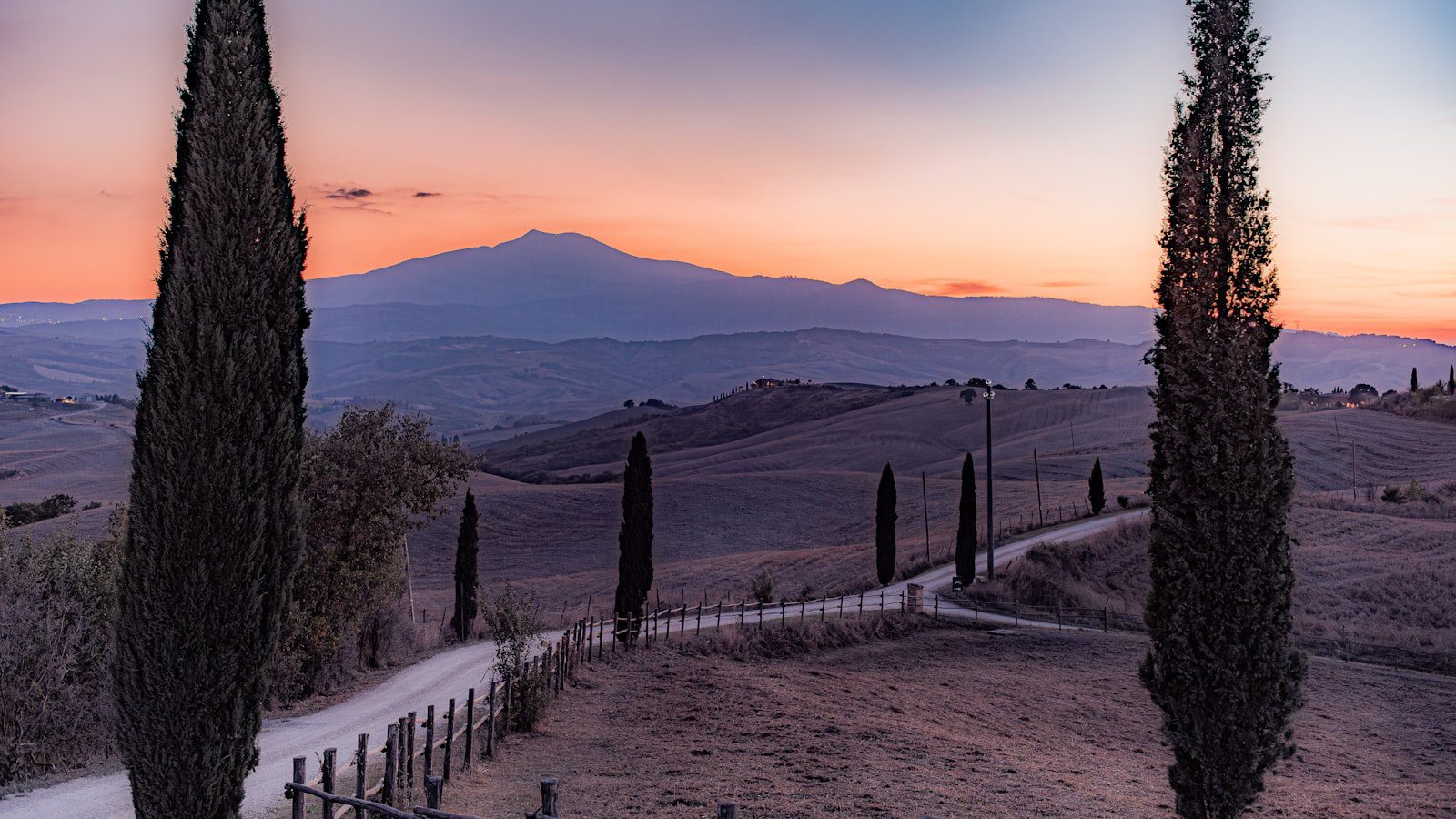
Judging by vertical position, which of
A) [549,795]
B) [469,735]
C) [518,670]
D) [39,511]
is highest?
[549,795]

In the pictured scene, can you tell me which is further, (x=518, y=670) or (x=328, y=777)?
(x=518, y=670)

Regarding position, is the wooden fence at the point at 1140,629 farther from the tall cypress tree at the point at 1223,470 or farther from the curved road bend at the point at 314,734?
the tall cypress tree at the point at 1223,470

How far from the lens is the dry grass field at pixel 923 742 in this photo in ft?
56.7

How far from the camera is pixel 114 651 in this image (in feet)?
38.3

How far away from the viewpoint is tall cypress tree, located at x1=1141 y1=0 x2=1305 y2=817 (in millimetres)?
13188

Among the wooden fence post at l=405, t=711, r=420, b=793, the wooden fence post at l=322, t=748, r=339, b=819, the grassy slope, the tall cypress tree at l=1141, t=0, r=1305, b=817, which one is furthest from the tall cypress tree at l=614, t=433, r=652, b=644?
the tall cypress tree at l=1141, t=0, r=1305, b=817

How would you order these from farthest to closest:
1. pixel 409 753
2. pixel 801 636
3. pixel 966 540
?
pixel 966 540
pixel 801 636
pixel 409 753

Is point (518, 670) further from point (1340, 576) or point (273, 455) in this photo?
point (1340, 576)

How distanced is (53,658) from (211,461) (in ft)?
29.9

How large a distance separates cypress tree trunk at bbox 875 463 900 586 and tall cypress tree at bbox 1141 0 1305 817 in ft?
126

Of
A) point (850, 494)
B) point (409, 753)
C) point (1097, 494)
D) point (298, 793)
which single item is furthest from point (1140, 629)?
point (850, 494)

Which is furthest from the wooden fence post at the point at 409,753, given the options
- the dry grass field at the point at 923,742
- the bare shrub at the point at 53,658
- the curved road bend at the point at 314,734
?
the bare shrub at the point at 53,658

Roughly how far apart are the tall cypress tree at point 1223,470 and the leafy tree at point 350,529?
18.4 m

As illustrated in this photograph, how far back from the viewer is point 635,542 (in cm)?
3703
